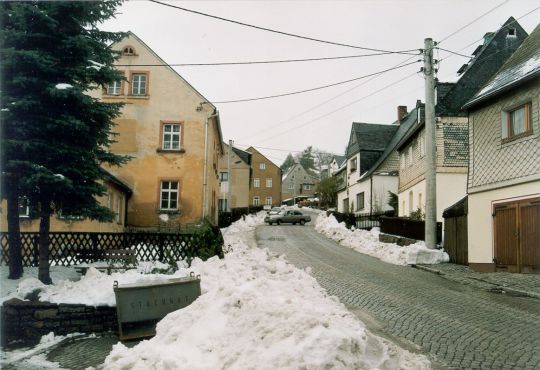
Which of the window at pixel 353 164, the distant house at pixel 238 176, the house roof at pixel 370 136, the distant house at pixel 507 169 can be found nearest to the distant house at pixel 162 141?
the distant house at pixel 507 169

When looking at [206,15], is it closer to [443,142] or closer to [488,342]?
[488,342]

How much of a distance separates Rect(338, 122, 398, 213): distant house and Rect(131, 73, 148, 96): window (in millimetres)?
19774

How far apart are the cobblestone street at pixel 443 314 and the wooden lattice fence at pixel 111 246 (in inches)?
139

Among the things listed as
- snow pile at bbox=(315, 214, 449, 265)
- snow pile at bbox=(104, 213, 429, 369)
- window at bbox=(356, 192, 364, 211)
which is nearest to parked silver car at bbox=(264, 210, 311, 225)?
window at bbox=(356, 192, 364, 211)

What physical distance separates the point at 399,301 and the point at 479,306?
163cm

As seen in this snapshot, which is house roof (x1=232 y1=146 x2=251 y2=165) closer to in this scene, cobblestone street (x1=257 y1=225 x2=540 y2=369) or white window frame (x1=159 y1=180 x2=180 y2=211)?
white window frame (x1=159 y1=180 x2=180 y2=211)

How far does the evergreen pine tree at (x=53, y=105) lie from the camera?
1019 cm

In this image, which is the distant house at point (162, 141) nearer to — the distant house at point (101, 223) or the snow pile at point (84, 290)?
the distant house at point (101, 223)

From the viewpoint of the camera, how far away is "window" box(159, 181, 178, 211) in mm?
27641

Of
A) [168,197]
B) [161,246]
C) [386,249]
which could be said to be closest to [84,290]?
[161,246]

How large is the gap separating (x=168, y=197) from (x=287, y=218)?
678 inches

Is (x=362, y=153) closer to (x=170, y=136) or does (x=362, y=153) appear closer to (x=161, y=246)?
(x=170, y=136)

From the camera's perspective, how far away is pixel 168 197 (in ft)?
90.9

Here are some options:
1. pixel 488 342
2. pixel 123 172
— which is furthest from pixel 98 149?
pixel 123 172
